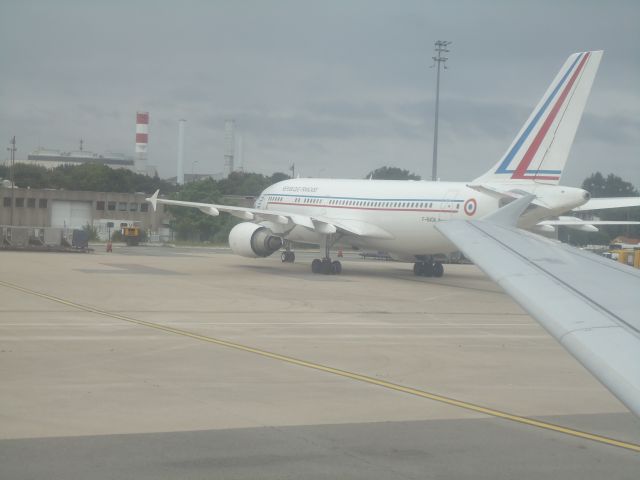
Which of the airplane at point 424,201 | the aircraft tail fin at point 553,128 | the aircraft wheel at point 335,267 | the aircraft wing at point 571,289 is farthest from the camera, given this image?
the aircraft wheel at point 335,267

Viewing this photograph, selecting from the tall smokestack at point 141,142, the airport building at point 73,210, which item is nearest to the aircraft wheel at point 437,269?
the airport building at point 73,210

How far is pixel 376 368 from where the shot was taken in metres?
12.2

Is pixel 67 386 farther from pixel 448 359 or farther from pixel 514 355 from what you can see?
pixel 514 355

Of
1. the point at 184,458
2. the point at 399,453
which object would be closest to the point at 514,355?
the point at 399,453

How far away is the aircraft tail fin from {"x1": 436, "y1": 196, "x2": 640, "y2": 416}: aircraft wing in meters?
20.3

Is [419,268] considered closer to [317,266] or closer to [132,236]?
[317,266]

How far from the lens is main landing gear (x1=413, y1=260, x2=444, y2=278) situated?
33.8 m

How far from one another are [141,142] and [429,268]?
300ft

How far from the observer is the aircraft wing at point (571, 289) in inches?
133

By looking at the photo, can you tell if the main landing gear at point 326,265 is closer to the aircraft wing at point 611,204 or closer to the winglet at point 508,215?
the aircraft wing at point 611,204

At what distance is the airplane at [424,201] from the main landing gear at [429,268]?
42 mm

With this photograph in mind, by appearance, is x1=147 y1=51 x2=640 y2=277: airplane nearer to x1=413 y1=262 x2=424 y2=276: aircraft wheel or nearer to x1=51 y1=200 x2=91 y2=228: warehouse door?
x1=413 y1=262 x2=424 y2=276: aircraft wheel

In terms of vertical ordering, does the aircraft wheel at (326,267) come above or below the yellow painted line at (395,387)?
above

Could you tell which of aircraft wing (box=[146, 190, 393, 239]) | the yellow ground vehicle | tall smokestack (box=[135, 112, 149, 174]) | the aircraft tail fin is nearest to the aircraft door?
the aircraft tail fin
